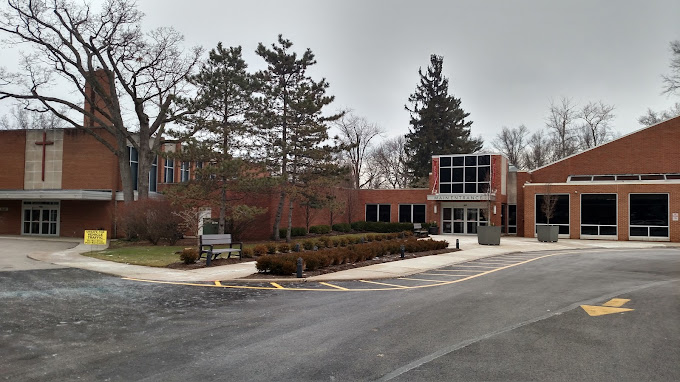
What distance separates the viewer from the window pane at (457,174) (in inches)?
1448

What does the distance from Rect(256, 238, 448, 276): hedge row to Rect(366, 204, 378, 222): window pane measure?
20.3 m

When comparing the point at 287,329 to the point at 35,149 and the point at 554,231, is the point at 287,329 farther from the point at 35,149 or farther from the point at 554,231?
the point at 35,149

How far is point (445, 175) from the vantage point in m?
37.4

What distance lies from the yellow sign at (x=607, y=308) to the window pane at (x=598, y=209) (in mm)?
25616

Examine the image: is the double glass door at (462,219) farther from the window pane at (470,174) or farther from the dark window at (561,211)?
the dark window at (561,211)

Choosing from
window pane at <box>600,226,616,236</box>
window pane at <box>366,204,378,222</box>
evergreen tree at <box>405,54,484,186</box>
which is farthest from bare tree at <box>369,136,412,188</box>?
window pane at <box>600,226,616,236</box>

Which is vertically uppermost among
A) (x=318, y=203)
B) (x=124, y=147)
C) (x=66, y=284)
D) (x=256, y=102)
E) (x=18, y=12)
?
(x=18, y=12)

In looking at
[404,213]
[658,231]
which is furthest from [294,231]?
[658,231]

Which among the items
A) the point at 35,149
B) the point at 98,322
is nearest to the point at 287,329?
the point at 98,322

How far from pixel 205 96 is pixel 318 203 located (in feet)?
31.4

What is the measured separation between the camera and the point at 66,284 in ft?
37.5

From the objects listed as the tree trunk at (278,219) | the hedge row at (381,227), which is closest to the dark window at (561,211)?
the hedge row at (381,227)

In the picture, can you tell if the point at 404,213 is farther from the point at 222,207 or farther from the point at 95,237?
the point at 95,237

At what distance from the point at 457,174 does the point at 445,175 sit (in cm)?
96
